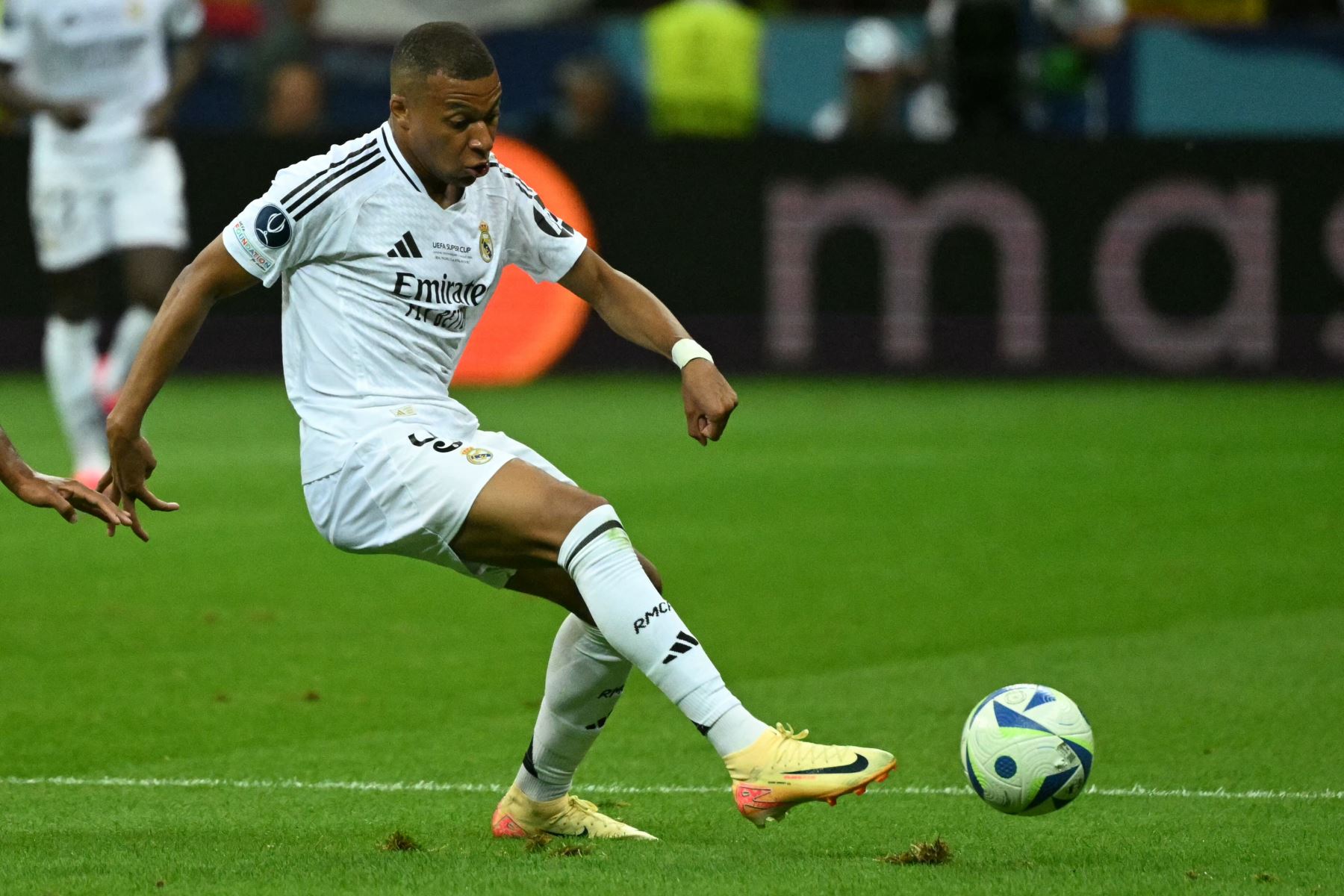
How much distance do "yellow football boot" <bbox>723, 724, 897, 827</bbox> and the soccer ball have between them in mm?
414

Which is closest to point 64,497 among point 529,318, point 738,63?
point 529,318

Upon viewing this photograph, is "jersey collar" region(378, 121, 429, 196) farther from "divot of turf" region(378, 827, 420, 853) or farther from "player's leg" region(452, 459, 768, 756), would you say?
"divot of turf" region(378, 827, 420, 853)

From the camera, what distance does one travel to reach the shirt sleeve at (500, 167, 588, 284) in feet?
18.1

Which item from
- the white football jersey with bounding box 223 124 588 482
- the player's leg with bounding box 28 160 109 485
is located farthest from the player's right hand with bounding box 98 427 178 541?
the player's leg with bounding box 28 160 109 485

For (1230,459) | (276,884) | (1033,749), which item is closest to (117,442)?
(276,884)

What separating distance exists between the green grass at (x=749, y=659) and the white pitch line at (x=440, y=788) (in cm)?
6

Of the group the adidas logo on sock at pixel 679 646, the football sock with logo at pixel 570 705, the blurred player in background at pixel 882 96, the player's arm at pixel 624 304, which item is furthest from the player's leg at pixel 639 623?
the blurred player in background at pixel 882 96

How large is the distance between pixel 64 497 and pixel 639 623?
4.56 feet

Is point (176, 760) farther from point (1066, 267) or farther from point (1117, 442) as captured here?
point (1066, 267)

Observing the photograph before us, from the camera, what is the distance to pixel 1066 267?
55.3ft

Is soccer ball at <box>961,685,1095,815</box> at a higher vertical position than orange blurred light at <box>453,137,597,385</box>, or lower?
higher

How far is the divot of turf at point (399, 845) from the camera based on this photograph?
5047 mm

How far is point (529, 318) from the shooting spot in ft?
57.7

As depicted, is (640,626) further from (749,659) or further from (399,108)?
(749,659)
